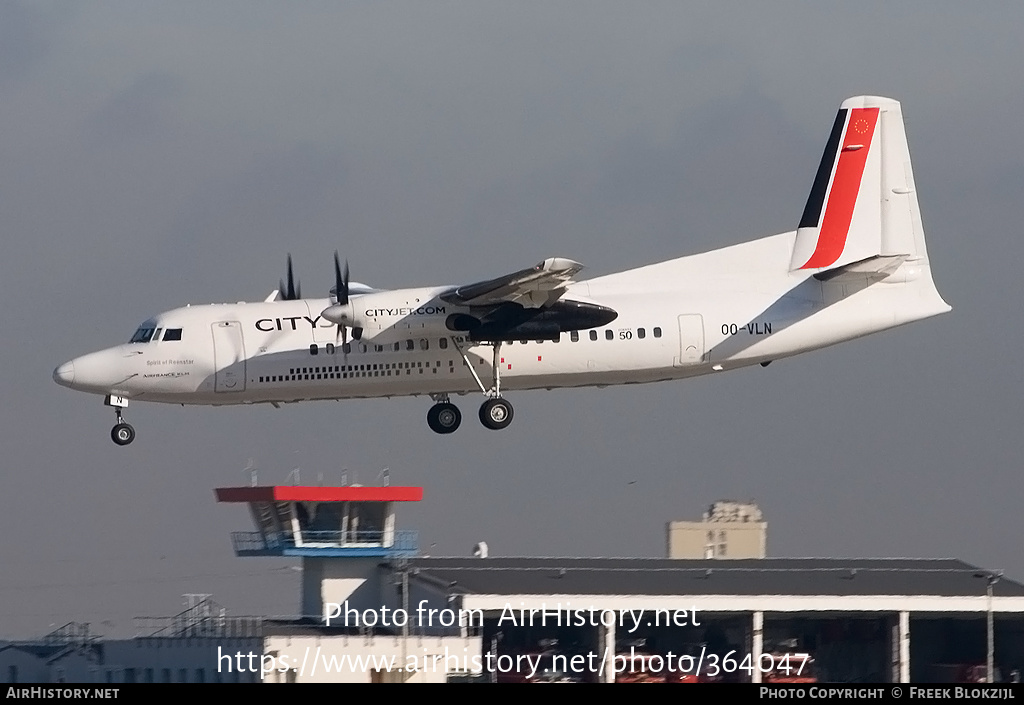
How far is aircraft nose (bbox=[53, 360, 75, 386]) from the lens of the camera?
2442cm

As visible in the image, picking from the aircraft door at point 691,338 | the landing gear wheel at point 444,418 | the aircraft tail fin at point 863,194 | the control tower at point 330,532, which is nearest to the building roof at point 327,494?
the control tower at point 330,532

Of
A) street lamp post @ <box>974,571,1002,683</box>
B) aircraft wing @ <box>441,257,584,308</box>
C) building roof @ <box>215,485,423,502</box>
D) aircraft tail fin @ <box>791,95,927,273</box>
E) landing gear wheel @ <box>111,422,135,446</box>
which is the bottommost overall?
street lamp post @ <box>974,571,1002,683</box>

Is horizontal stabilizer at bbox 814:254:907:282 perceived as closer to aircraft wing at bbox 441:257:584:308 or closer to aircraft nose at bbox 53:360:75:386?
aircraft wing at bbox 441:257:584:308

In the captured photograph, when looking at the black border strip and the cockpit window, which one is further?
the black border strip

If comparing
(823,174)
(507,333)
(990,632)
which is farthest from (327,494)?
(990,632)

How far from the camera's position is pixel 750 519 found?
3891cm

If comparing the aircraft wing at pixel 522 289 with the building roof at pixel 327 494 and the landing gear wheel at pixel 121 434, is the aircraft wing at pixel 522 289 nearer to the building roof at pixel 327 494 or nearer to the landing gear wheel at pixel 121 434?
the landing gear wheel at pixel 121 434

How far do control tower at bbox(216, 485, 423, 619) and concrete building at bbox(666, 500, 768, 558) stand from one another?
9871 millimetres

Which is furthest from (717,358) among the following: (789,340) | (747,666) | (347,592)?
(347,592)

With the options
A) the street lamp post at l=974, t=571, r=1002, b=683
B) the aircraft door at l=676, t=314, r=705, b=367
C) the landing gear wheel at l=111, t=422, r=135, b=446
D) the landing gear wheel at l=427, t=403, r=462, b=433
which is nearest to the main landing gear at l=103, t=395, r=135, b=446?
the landing gear wheel at l=111, t=422, r=135, b=446

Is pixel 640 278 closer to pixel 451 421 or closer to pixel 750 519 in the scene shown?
pixel 451 421

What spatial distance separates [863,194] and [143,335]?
42.4ft

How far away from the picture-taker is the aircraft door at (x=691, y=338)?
24.8 m
